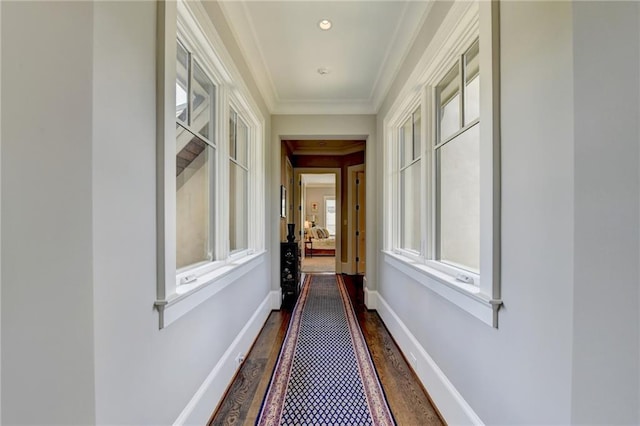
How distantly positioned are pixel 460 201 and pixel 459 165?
0.76ft

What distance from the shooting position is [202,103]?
1.95 metres

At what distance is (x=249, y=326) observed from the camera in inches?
105

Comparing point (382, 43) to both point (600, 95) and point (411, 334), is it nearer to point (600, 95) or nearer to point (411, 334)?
point (600, 95)

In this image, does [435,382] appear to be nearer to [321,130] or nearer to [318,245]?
A: [321,130]

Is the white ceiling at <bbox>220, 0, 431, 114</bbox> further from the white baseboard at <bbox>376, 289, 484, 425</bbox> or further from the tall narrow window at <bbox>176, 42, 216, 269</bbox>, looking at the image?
the white baseboard at <bbox>376, 289, 484, 425</bbox>

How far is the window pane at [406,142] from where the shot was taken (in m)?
2.87

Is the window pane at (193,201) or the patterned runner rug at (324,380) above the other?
the window pane at (193,201)

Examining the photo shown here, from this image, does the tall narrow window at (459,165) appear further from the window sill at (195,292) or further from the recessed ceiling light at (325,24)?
the window sill at (195,292)

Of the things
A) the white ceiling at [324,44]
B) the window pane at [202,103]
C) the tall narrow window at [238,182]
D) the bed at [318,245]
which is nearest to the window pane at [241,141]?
the tall narrow window at [238,182]

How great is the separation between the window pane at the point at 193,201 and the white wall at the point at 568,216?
1.59m

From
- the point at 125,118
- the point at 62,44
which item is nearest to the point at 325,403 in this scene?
the point at 125,118

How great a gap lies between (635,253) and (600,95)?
426 mm

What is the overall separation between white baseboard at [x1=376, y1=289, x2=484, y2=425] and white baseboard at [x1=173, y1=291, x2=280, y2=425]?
1.35 metres

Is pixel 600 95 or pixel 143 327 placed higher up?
pixel 600 95
